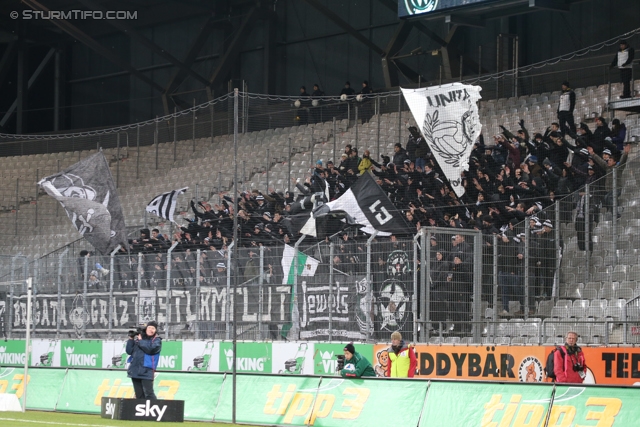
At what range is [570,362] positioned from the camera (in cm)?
1490

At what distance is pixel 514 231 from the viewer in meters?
18.3

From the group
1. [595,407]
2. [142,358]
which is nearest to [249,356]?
[142,358]

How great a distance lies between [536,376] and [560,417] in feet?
14.7

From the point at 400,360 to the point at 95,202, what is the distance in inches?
397

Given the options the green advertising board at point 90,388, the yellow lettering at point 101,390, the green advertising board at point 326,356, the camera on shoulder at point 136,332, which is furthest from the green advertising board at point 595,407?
the yellow lettering at point 101,390

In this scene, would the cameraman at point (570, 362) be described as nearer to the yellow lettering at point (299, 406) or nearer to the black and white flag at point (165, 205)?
the yellow lettering at point (299, 406)

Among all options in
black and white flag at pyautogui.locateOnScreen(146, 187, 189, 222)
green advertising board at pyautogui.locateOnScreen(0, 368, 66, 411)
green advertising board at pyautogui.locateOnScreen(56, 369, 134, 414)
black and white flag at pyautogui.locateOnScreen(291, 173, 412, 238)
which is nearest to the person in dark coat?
black and white flag at pyautogui.locateOnScreen(291, 173, 412, 238)

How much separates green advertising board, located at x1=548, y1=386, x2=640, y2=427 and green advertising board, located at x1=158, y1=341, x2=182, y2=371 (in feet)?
36.0

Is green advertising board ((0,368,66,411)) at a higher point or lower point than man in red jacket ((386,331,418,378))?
lower

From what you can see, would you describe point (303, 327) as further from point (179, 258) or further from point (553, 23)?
point (553, 23)

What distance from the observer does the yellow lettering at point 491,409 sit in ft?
40.7

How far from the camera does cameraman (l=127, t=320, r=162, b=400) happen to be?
15750 mm

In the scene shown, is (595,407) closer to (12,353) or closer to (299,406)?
(299,406)

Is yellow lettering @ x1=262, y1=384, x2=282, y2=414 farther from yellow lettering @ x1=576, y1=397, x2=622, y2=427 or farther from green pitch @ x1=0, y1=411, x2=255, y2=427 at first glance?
yellow lettering @ x1=576, y1=397, x2=622, y2=427
